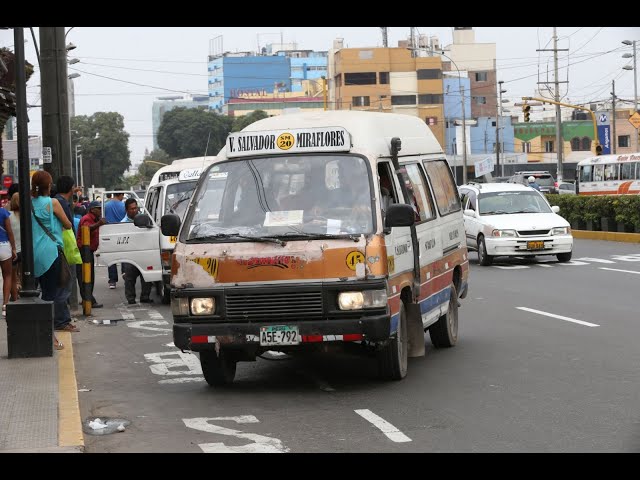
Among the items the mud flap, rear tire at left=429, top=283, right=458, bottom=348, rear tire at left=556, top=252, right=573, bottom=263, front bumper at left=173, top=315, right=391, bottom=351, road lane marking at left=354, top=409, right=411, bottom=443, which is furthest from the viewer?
rear tire at left=556, top=252, right=573, bottom=263

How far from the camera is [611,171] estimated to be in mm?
58594

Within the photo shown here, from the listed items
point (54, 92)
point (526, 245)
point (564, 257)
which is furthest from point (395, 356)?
point (564, 257)

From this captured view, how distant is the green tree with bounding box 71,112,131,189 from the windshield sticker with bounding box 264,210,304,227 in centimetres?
11615

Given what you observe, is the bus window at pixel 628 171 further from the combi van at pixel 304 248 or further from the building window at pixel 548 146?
the building window at pixel 548 146

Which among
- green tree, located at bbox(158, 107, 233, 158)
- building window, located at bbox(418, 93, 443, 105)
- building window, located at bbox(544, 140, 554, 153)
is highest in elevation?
building window, located at bbox(418, 93, 443, 105)

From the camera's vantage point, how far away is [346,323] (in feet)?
32.0

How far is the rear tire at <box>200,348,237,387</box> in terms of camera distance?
34.2ft

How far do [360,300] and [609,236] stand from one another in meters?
25.2

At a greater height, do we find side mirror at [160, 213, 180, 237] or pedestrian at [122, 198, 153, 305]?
side mirror at [160, 213, 180, 237]

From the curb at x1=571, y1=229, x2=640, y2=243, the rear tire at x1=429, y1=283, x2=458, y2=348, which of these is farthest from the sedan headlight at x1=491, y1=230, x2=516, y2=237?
the rear tire at x1=429, y1=283, x2=458, y2=348

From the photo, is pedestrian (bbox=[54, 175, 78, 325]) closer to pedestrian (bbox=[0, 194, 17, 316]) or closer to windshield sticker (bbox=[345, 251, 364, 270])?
pedestrian (bbox=[0, 194, 17, 316])

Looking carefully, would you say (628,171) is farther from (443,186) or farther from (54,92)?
(443,186)
